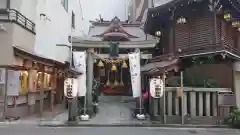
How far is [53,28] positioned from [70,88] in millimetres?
12021

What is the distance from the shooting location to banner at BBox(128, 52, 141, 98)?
57.4 feet

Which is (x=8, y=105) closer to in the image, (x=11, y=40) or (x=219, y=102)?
(x=11, y=40)

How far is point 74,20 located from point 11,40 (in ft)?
59.6

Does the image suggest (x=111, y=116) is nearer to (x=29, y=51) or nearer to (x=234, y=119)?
(x=29, y=51)

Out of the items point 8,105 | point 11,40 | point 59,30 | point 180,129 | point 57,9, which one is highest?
point 57,9

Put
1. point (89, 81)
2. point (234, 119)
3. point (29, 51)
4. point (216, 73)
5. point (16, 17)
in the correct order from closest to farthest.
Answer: point (234, 119)
point (216, 73)
point (16, 17)
point (29, 51)
point (89, 81)

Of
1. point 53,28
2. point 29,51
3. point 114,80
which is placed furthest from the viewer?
point 114,80

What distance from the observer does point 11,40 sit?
16344 millimetres

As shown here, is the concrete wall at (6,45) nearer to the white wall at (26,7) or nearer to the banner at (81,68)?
the white wall at (26,7)

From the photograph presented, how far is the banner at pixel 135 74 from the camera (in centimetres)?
1750

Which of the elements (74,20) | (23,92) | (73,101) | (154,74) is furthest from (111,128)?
(74,20)

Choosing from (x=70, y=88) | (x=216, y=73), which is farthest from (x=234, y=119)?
(x=70, y=88)

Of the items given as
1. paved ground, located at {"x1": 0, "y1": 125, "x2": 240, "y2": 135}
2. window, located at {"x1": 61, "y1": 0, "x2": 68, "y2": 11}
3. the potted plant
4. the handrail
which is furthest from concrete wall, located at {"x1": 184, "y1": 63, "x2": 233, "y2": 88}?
window, located at {"x1": 61, "y1": 0, "x2": 68, "y2": 11}

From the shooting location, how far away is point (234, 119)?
1438 cm
